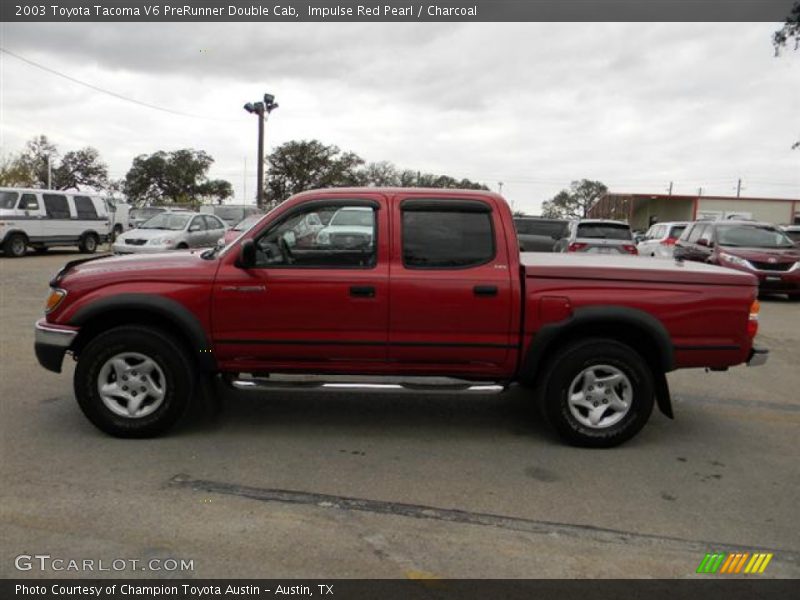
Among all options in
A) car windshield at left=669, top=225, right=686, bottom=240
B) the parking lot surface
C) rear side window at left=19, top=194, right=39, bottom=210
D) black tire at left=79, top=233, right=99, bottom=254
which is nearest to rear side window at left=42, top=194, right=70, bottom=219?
rear side window at left=19, top=194, right=39, bottom=210

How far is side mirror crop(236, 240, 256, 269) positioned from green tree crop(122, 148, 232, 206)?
8028cm

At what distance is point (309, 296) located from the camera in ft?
15.0

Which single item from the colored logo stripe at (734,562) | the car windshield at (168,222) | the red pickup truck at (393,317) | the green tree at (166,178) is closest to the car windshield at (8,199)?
the car windshield at (168,222)

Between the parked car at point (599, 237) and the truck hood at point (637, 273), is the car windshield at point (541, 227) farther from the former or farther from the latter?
the truck hood at point (637, 273)

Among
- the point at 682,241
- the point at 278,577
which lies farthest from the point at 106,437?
the point at 682,241

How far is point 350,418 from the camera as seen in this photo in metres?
5.28

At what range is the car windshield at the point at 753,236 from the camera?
14500 millimetres

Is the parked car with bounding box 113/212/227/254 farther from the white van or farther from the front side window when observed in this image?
the front side window

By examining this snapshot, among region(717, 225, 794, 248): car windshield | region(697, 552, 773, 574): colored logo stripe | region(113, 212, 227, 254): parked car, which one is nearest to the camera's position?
region(697, 552, 773, 574): colored logo stripe

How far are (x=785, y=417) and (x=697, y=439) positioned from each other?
119cm

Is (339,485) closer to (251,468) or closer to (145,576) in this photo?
(251,468)

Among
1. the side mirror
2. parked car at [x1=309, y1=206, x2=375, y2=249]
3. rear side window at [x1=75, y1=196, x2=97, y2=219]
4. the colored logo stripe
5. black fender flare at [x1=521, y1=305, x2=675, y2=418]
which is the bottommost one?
the colored logo stripe

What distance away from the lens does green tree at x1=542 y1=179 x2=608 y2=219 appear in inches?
4289

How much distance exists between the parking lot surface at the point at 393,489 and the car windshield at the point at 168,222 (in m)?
12.5
